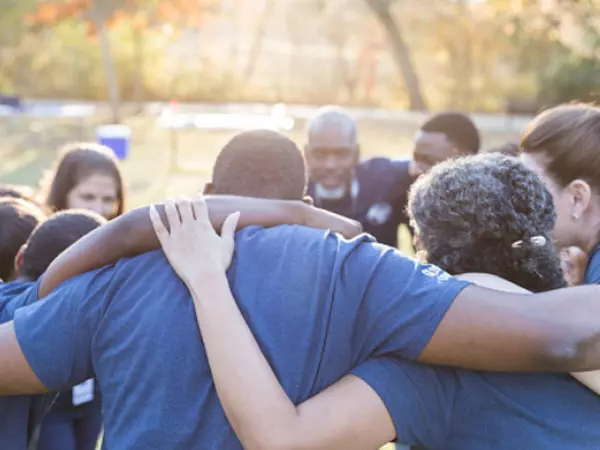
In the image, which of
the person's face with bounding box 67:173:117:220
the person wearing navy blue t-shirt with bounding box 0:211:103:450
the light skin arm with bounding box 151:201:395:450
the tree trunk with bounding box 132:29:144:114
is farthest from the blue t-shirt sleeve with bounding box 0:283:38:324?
the tree trunk with bounding box 132:29:144:114

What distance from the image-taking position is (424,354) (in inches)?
62.2

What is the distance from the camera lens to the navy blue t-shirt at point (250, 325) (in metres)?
1.58

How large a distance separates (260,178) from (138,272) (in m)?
0.40

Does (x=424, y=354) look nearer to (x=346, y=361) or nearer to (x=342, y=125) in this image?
(x=346, y=361)

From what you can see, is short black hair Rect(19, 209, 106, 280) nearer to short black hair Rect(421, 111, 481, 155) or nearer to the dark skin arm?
the dark skin arm

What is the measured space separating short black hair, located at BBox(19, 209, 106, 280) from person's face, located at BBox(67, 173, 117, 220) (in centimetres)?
136

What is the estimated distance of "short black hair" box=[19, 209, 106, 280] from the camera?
7.40 ft

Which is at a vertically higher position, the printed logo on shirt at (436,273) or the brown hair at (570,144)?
the brown hair at (570,144)

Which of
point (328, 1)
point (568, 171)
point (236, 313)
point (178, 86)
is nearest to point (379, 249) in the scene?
point (236, 313)

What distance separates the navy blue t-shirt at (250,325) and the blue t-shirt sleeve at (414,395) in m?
0.04

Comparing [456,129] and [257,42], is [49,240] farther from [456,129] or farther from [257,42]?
[257,42]

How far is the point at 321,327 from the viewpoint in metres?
1.59

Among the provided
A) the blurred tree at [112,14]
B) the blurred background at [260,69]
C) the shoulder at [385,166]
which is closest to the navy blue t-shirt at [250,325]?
the shoulder at [385,166]

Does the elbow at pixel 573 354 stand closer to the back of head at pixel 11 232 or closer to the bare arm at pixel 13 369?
the bare arm at pixel 13 369
